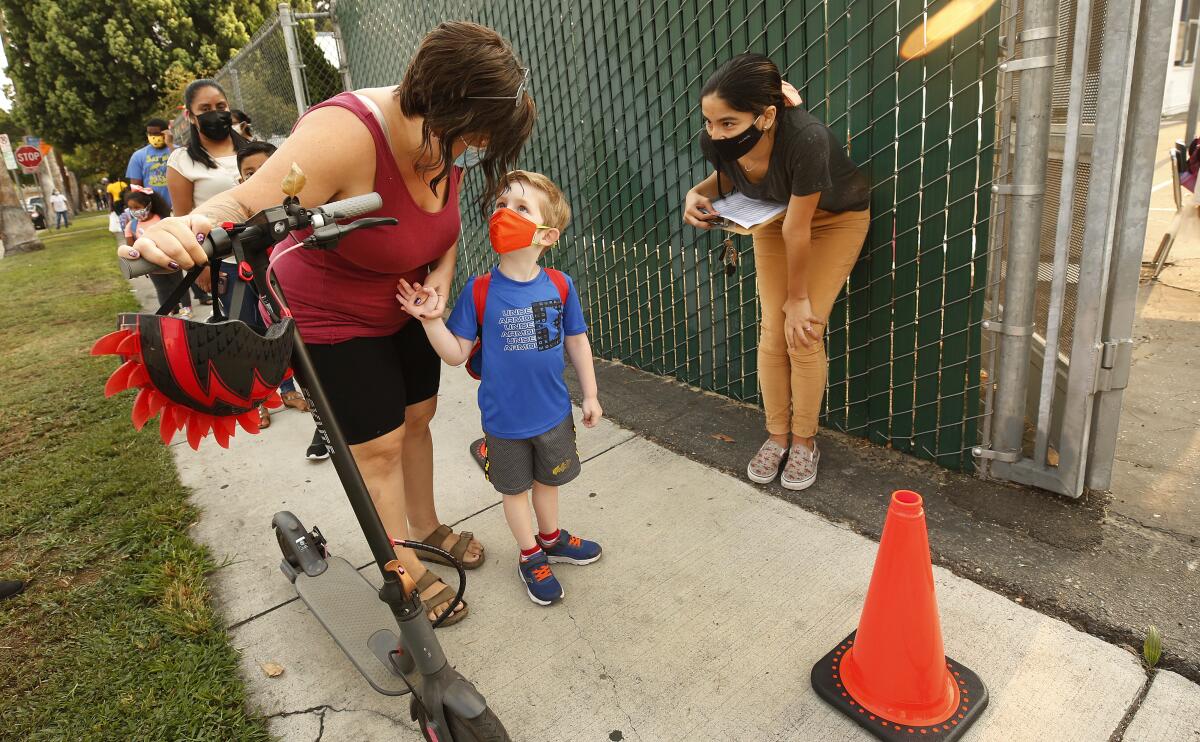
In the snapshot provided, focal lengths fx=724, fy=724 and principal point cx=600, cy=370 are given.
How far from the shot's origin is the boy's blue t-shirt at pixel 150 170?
6063 mm

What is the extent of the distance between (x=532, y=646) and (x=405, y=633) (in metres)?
0.63

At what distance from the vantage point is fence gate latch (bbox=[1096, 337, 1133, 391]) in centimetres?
247

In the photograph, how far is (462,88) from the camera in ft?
6.15

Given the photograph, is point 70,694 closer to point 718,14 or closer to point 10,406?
point 718,14

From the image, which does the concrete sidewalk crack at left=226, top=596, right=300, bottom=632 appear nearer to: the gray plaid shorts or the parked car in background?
the gray plaid shorts

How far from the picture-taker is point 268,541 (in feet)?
10.2

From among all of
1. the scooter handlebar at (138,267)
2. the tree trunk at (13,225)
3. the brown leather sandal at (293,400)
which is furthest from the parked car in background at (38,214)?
the scooter handlebar at (138,267)

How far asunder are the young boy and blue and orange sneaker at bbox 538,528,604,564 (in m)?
0.13

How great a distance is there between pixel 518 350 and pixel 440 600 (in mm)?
914

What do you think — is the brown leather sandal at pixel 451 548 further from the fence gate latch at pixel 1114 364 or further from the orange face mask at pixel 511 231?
the fence gate latch at pixel 1114 364

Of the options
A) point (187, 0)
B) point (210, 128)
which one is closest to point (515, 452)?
point (210, 128)

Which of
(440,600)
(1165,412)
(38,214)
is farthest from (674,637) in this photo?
(38,214)

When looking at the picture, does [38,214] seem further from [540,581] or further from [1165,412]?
[1165,412]

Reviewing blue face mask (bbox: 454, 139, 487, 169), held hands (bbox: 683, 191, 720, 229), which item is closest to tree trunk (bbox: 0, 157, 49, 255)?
blue face mask (bbox: 454, 139, 487, 169)
